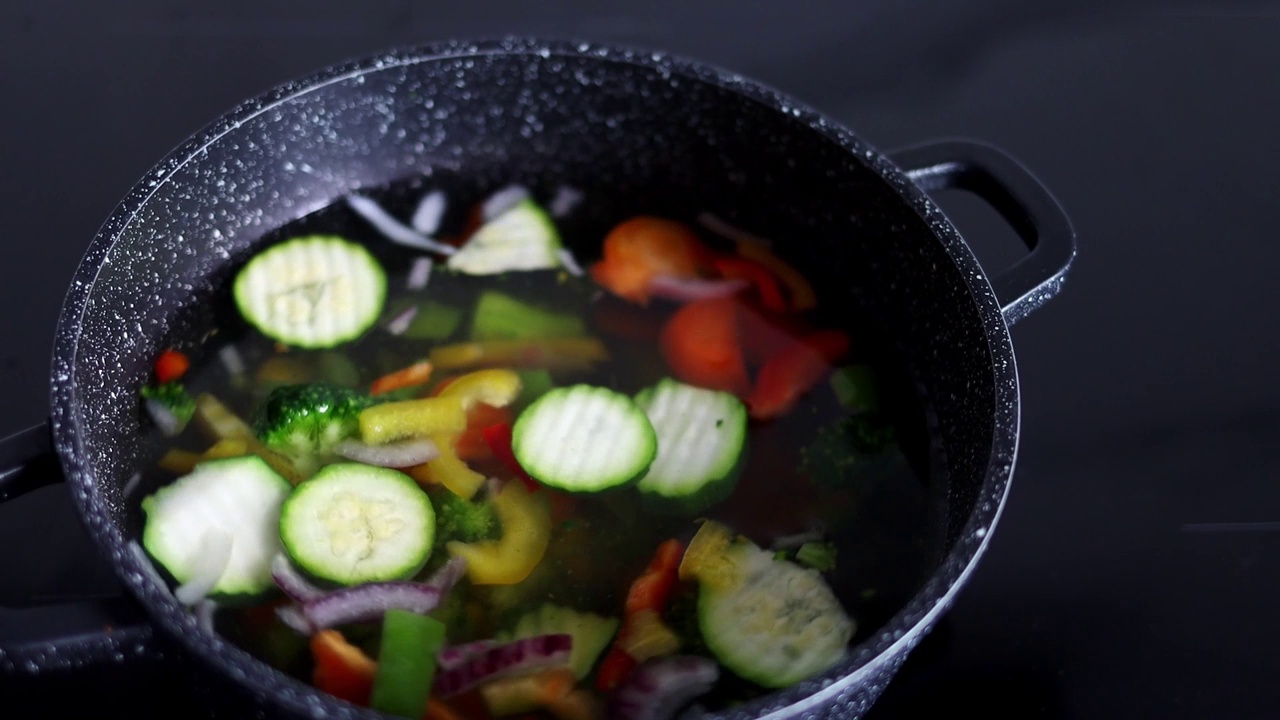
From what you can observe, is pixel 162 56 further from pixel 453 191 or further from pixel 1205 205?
pixel 1205 205

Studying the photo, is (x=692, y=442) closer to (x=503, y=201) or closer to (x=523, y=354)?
(x=523, y=354)

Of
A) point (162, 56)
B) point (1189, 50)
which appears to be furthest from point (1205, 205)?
point (162, 56)

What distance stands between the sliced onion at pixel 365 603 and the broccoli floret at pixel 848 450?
0.46 metres

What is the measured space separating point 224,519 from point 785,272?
2.56 feet

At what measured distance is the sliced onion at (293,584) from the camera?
1.21 m

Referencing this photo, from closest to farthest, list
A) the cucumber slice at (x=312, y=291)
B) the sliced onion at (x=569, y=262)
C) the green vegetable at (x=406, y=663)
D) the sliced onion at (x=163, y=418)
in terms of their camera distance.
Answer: the green vegetable at (x=406, y=663)
the sliced onion at (x=163, y=418)
the cucumber slice at (x=312, y=291)
the sliced onion at (x=569, y=262)

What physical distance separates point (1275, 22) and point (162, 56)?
192 centimetres

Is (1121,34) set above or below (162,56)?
below

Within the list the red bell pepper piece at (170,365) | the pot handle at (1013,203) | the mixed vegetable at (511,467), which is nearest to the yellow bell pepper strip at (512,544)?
the mixed vegetable at (511,467)

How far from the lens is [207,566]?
4.04ft

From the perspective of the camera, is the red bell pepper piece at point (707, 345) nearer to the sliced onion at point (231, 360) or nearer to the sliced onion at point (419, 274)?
the sliced onion at point (419, 274)

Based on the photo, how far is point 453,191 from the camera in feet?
5.57

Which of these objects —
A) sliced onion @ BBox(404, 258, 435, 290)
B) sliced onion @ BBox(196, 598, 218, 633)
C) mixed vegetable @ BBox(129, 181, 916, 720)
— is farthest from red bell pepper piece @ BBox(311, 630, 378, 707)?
sliced onion @ BBox(404, 258, 435, 290)

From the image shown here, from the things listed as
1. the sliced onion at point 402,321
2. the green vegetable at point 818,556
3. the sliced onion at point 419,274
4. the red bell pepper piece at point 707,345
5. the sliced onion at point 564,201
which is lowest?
the green vegetable at point 818,556
